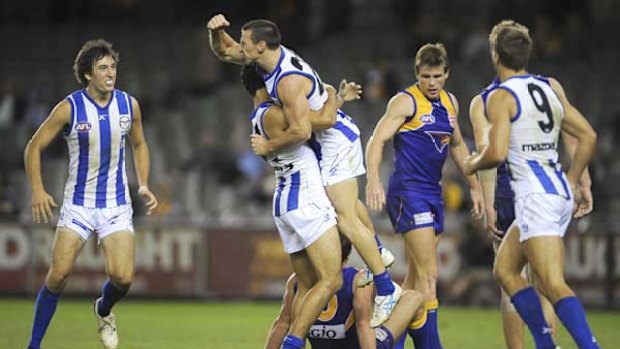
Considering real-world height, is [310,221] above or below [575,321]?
above

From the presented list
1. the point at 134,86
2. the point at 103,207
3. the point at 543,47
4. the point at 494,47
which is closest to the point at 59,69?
the point at 134,86

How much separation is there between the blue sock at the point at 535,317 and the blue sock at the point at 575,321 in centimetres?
31

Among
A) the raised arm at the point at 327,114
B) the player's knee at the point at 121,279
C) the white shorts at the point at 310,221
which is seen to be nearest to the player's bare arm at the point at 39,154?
the player's knee at the point at 121,279

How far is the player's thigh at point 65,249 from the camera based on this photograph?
1075cm

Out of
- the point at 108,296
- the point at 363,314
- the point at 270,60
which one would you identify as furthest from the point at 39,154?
the point at 363,314

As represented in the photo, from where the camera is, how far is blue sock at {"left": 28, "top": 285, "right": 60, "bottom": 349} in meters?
10.8

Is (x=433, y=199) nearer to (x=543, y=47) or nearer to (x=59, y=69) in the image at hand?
(x=543, y=47)

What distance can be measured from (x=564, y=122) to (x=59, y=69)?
59.8ft

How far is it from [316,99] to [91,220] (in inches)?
92.8

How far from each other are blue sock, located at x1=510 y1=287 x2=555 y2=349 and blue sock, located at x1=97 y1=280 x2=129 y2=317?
359 cm

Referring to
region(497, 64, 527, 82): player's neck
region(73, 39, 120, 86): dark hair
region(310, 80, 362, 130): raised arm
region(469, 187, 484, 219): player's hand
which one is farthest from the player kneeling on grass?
region(73, 39, 120, 86): dark hair

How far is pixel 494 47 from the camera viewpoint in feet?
30.6

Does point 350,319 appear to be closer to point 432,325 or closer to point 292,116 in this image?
point 432,325

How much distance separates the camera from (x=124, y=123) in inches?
439
